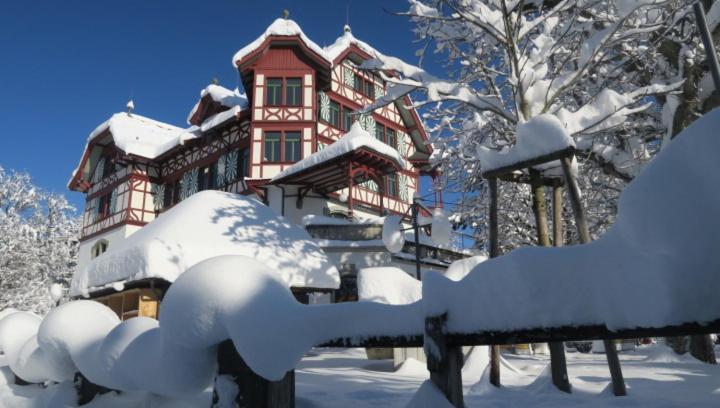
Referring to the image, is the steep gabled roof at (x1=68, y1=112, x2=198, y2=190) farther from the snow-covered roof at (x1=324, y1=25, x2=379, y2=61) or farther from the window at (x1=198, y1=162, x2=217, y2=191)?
the snow-covered roof at (x1=324, y1=25, x2=379, y2=61)

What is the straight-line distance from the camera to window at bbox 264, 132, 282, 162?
64.3 ft

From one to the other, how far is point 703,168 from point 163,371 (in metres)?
3.00

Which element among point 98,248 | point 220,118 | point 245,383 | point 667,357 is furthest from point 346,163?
point 98,248

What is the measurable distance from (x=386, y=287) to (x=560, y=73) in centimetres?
489

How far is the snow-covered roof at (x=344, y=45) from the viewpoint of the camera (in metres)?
21.8

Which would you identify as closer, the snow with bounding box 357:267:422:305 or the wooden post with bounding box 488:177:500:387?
the wooden post with bounding box 488:177:500:387

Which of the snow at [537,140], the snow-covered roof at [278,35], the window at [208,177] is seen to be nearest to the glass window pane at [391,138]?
the snow-covered roof at [278,35]

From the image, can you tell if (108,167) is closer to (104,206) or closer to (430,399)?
(104,206)

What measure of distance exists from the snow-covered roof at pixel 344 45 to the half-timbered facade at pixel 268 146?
0.07 m

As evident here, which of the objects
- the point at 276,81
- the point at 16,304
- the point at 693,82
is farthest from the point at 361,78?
the point at 16,304

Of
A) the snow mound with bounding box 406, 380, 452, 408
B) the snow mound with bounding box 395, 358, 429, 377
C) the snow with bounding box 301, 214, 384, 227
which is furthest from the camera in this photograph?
the snow with bounding box 301, 214, 384, 227

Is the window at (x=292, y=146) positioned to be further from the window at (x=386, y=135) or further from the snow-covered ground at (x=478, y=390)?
the snow-covered ground at (x=478, y=390)

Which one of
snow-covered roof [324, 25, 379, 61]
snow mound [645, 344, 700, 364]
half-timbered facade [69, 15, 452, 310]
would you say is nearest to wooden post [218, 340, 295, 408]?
snow mound [645, 344, 700, 364]

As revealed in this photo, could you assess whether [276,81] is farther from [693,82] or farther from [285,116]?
[693,82]
